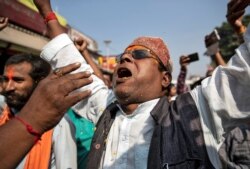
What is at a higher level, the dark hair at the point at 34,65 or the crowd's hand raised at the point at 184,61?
the crowd's hand raised at the point at 184,61

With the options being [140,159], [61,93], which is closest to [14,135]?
A: [61,93]

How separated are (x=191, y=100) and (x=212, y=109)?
Answer: 224 millimetres

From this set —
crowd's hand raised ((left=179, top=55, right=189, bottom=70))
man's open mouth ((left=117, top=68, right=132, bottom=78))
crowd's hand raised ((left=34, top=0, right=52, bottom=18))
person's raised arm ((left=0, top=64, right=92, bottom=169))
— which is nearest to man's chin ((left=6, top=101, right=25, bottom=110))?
crowd's hand raised ((left=34, top=0, right=52, bottom=18))

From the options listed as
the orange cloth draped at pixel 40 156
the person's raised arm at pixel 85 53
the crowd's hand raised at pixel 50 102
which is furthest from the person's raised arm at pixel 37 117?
the person's raised arm at pixel 85 53

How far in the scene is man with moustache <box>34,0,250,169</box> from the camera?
5.34ft

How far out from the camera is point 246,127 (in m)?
1.80

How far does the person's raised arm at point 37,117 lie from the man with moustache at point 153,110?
0.74 m

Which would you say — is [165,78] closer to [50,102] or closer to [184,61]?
[50,102]

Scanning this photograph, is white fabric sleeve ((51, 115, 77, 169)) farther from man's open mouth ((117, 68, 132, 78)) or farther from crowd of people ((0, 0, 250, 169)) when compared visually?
man's open mouth ((117, 68, 132, 78))

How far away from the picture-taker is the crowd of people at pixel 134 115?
4.33 feet

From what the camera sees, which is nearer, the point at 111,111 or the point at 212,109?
the point at 212,109

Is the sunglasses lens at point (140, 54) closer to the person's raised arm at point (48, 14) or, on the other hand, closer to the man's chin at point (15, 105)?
the person's raised arm at point (48, 14)

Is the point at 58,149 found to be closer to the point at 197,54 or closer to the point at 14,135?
the point at 14,135

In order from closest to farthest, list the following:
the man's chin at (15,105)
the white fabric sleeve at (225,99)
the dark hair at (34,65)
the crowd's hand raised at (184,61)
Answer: the white fabric sleeve at (225,99)
the man's chin at (15,105)
the dark hair at (34,65)
the crowd's hand raised at (184,61)
